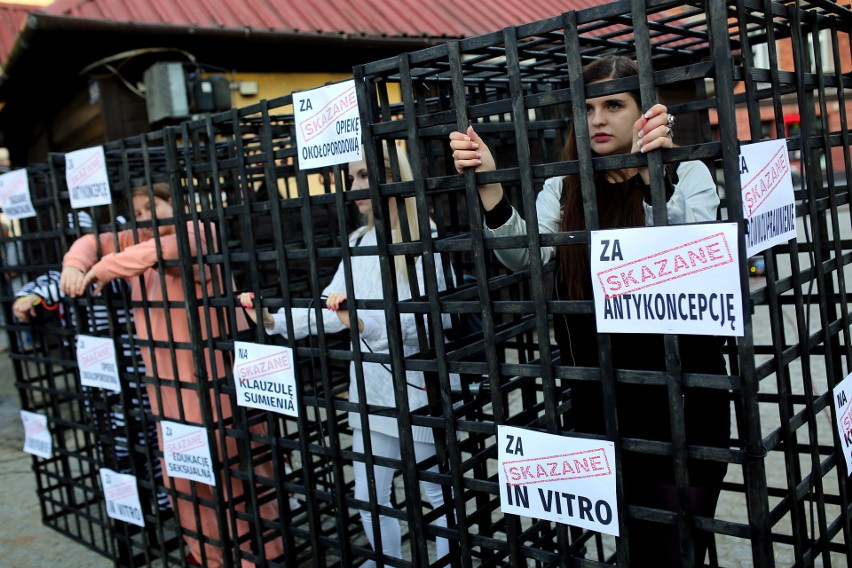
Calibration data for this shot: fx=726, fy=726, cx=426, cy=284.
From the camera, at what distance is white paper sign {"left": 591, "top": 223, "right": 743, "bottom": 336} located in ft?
5.26

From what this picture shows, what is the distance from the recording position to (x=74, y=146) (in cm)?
788

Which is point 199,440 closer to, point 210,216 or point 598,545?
point 210,216

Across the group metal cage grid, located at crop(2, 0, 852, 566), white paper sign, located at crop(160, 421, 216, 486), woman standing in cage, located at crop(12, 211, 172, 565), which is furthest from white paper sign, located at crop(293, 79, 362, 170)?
woman standing in cage, located at crop(12, 211, 172, 565)

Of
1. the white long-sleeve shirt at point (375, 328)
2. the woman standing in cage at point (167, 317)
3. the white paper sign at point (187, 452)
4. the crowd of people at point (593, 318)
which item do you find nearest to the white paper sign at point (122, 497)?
the woman standing in cage at point (167, 317)

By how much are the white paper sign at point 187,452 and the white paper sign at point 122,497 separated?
1.30 feet

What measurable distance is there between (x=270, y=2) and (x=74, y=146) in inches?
106

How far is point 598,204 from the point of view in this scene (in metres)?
2.04

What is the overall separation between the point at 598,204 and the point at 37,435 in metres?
3.91

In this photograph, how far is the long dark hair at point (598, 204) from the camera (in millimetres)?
1955

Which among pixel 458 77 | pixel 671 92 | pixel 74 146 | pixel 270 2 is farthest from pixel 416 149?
pixel 671 92

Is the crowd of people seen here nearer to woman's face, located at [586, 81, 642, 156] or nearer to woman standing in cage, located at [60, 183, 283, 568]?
woman's face, located at [586, 81, 642, 156]

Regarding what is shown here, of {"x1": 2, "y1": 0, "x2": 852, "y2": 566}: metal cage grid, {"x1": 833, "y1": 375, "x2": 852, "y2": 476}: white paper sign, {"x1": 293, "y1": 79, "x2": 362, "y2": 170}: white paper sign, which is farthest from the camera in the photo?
{"x1": 293, "y1": 79, "x2": 362, "y2": 170}: white paper sign

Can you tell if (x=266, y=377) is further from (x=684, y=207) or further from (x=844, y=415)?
(x=844, y=415)

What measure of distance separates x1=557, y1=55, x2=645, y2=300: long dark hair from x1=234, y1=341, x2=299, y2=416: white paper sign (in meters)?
1.14
